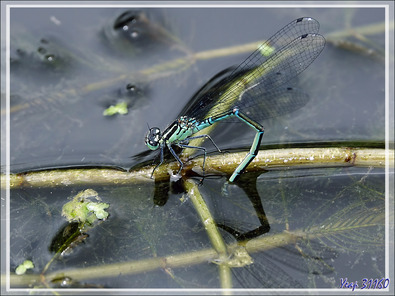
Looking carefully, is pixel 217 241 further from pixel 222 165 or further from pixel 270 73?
pixel 270 73

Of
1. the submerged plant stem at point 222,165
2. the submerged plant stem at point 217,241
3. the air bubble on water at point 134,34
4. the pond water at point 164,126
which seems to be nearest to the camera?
the submerged plant stem at point 217,241

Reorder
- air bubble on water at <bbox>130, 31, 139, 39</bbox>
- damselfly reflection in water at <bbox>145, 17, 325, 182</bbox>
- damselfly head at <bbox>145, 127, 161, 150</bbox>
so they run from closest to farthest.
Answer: damselfly head at <bbox>145, 127, 161, 150</bbox> < damselfly reflection in water at <bbox>145, 17, 325, 182</bbox> < air bubble on water at <bbox>130, 31, 139, 39</bbox>

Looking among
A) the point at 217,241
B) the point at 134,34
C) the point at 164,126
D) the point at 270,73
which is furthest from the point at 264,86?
the point at 217,241

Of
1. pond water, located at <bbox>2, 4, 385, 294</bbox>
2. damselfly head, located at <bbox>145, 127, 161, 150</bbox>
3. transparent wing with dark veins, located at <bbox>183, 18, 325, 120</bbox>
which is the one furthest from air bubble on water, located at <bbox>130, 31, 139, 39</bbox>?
damselfly head, located at <bbox>145, 127, 161, 150</bbox>

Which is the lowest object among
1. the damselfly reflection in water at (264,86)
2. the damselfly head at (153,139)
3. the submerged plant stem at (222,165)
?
the submerged plant stem at (222,165)

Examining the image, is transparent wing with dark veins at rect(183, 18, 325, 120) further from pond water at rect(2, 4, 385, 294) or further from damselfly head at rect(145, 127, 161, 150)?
damselfly head at rect(145, 127, 161, 150)

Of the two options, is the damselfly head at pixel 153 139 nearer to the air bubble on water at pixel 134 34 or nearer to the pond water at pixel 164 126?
the pond water at pixel 164 126

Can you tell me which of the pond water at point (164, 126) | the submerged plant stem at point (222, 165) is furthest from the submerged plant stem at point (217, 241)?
the submerged plant stem at point (222, 165)
